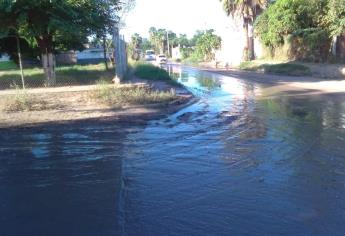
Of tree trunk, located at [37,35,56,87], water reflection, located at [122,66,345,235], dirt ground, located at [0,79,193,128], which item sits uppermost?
Result: tree trunk, located at [37,35,56,87]

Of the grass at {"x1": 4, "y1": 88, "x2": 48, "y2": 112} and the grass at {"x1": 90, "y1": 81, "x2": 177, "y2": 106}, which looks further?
the grass at {"x1": 90, "y1": 81, "x2": 177, "y2": 106}

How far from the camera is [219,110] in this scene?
55.6ft

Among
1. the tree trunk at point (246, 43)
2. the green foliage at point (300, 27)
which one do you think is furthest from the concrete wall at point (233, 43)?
the green foliage at point (300, 27)

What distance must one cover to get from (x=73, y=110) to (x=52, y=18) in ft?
13.2

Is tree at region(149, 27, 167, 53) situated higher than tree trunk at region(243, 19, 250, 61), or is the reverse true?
tree at region(149, 27, 167, 53)

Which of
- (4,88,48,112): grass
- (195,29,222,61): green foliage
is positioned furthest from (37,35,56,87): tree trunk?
(195,29,222,61): green foliage

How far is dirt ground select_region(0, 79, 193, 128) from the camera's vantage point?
49.2ft

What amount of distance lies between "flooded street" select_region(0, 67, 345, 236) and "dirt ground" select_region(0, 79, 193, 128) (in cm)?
127

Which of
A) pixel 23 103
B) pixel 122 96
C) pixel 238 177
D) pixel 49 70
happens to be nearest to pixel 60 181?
pixel 238 177

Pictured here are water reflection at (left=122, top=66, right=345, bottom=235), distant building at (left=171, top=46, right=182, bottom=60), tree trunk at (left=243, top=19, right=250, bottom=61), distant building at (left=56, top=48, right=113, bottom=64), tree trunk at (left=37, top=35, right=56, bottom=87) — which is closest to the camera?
water reflection at (left=122, top=66, right=345, bottom=235)

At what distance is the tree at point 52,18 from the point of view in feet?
61.2

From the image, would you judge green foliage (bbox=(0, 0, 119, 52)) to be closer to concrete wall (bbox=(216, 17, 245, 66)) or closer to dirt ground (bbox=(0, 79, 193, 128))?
dirt ground (bbox=(0, 79, 193, 128))

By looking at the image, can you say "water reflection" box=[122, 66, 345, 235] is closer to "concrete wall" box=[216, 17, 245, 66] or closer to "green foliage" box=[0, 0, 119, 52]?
"green foliage" box=[0, 0, 119, 52]

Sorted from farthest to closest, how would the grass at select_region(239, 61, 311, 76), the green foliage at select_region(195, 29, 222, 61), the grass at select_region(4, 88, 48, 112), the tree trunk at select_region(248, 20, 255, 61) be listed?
1. the green foliage at select_region(195, 29, 222, 61)
2. the tree trunk at select_region(248, 20, 255, 61)
3. the grass at select_region(239, 61, 311, 76)
4. the grass at select_region(4, 88, 48, 112)
